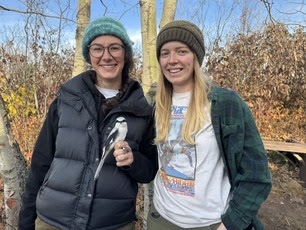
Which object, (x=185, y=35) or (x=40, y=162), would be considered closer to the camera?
(x=185, y=35)

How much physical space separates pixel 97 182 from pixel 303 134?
25.0 feet

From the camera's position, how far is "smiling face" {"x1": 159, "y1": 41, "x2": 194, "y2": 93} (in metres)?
1.71

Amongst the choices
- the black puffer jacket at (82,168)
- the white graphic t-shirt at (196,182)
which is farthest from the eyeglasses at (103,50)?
the white graphic t-shirt at (196,182)

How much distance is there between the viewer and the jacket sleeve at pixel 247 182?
5.07 ft

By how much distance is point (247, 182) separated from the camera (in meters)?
1.56

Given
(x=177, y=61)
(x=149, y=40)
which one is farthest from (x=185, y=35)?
(x=149, y=40)

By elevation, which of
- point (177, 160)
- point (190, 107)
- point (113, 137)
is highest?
point (190, 107)

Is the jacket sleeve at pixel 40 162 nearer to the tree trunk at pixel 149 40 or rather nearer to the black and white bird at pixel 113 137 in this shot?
the black and white bird at pixel 113 137

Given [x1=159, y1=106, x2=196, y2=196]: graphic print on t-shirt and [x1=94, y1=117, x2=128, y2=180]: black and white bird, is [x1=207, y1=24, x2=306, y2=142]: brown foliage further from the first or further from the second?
[x1=94, y1=117, x2=128, y2=180]: black and white bird

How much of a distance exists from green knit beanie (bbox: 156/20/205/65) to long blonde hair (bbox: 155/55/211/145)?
0.24ft

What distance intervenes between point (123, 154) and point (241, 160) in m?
0.63

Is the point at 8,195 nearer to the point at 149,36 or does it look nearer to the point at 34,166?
the point at 34,166

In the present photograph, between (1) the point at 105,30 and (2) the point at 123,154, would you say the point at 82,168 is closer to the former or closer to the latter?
(2) the point at 123,154

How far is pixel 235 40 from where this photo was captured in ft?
29.1
